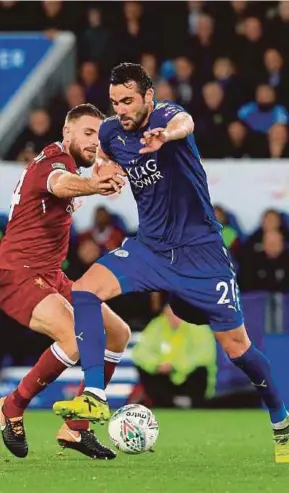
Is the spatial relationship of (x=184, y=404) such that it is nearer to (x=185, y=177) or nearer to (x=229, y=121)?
(x=229, y=121)

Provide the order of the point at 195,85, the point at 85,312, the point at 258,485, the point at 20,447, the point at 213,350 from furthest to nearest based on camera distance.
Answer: the point at 195,85
the point at 213,350
the point at 20,447
the point at 85,312
the point at 258,485

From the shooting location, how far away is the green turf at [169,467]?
→ 6.92m

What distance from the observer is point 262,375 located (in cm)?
819

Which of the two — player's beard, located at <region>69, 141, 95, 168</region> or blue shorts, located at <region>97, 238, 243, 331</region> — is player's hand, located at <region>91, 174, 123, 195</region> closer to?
blue shorts, located at <region>97, 238, 243, 331</region>

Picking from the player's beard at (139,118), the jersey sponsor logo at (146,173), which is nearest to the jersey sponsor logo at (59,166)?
the jersey sponsor logo at (146,173)

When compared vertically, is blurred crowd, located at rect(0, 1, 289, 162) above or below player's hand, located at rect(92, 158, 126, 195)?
below

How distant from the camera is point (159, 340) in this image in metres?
13.3

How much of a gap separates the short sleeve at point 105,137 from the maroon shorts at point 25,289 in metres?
1.10

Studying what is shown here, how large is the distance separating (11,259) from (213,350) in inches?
182

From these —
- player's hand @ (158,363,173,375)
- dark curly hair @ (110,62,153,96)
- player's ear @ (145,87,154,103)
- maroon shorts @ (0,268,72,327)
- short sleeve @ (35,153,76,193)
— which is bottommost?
player's hand @ (158,363,173,375)

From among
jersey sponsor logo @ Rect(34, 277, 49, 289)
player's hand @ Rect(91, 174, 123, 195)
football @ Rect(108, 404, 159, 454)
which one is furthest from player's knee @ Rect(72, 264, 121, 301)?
jersey sponsor logo @ Rect(34, 277, 49, 289)

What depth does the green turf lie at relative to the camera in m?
6.92

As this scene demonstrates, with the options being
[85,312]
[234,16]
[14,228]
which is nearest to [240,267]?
[234,16]

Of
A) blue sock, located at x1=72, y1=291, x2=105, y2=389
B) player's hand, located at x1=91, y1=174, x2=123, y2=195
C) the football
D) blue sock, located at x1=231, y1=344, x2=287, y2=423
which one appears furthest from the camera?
blue sock, located at x1=231, y1=344, x2=287, y2=423
